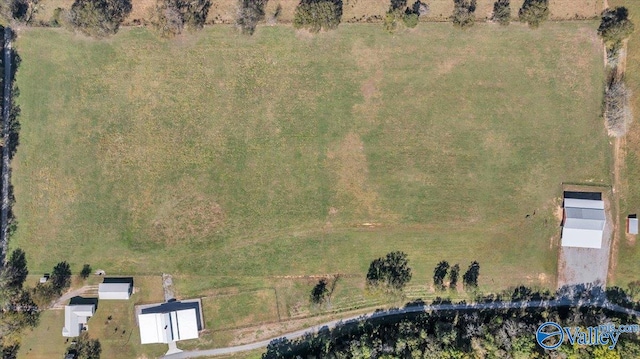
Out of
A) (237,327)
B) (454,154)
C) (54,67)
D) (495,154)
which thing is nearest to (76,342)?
(237,327)

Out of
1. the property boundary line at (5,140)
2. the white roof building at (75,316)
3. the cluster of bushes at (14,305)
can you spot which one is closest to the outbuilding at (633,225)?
the white roof building at (75,316)

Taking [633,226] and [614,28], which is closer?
[614,28]

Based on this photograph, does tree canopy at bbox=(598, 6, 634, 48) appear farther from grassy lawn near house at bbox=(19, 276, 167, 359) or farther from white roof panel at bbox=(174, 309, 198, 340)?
grassy lawn near house at bbox=(19, 276, 167, 359)

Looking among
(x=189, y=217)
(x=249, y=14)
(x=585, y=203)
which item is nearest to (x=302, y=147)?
(x=189, y=217)

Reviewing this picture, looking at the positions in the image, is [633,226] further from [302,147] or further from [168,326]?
[168,326]

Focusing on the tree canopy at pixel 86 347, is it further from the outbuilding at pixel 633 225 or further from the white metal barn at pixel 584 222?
the outbuilding at pixel 633 225

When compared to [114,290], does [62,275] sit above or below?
above

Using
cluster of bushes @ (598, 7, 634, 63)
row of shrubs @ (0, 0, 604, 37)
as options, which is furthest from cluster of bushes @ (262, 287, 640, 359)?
row of shrubs @ (0, 0, 604, 37)

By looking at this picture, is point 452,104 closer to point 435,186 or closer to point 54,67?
point 435,186
